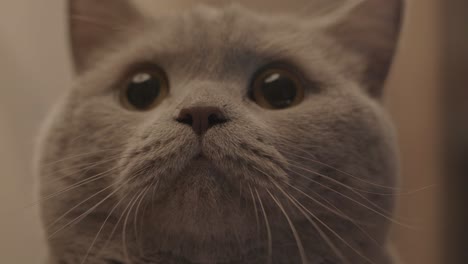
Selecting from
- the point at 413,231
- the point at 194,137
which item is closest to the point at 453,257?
the point at 413,231

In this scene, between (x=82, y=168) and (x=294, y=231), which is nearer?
(x=294, y=231)

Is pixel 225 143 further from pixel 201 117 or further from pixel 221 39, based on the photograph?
pixel 221 39

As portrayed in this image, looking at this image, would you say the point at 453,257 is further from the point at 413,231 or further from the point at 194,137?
the point at 194,137

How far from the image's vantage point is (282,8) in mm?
1111

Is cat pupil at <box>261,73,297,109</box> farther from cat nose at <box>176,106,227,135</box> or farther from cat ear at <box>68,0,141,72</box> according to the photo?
cat ear at <box>68,0,141,72</box>

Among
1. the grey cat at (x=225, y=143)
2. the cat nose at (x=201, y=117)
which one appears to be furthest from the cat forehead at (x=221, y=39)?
the cat nose at (x=201, y=117)

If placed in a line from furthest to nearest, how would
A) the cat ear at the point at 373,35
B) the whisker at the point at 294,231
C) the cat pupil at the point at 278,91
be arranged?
the cat ear at the point at 373,35, the cat pupil at the point at 278,91, the whisker at the point at 294,231

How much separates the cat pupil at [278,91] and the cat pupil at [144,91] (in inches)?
6.8

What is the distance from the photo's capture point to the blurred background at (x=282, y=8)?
964 mm

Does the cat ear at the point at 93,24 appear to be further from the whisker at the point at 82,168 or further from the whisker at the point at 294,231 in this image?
the whisker at the point at 294,231

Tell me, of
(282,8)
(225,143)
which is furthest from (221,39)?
(282,8)

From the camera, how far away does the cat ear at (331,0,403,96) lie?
86 cm

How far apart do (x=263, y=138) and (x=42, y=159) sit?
395 mm

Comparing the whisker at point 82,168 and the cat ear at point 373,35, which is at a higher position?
the cat ear at point 373,35
